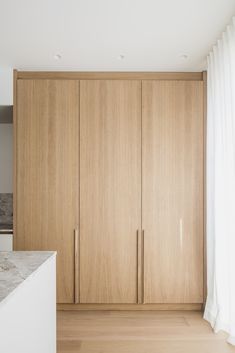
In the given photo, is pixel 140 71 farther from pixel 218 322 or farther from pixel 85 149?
pixel 218 322

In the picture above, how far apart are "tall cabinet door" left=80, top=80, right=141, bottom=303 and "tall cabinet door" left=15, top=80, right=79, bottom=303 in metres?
0.13

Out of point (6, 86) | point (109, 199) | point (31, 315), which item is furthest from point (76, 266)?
point (6, 86)

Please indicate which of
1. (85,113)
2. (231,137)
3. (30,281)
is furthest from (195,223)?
(30,281)

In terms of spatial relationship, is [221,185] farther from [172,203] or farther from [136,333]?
[136,333]

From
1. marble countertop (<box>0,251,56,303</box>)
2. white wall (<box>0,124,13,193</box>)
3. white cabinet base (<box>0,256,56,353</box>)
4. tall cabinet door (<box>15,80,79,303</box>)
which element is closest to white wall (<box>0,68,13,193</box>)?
white wall (<box>0,124,13,193</box>)

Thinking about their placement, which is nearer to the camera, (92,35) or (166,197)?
(92,35)

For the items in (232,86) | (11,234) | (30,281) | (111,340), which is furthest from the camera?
(11,234)

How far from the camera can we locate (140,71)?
3.44m

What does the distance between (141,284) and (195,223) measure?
85 cm

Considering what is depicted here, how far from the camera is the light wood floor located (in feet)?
8.68

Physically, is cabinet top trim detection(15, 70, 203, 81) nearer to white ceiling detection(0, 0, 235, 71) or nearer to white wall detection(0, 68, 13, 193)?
white ceiling detection(0, 0, 235, 71)

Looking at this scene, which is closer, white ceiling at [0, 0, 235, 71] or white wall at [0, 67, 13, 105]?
white ceiling at [0, 0, 235, 71]

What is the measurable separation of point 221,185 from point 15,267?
1.94 metres

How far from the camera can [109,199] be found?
3375 millimetres
